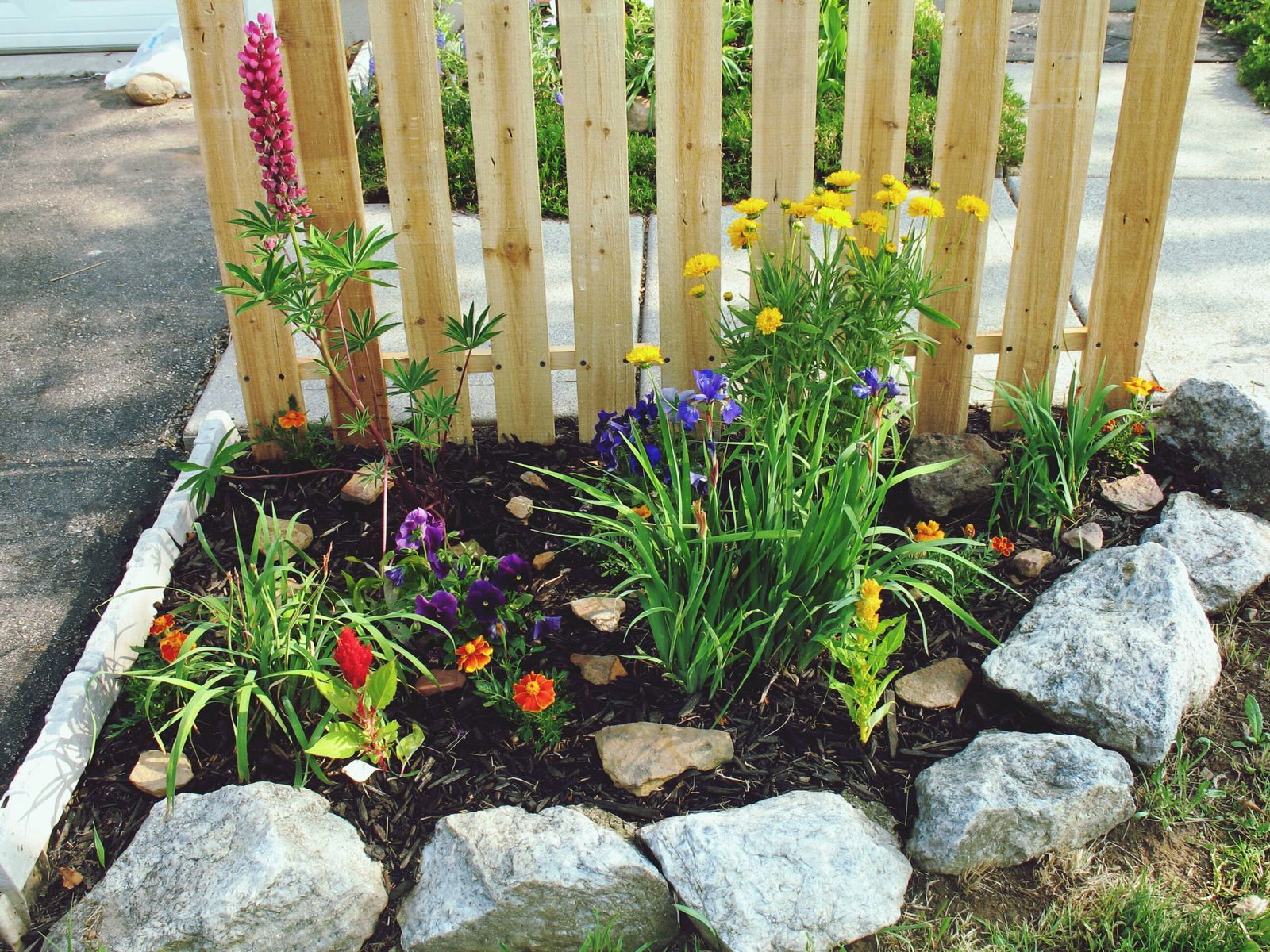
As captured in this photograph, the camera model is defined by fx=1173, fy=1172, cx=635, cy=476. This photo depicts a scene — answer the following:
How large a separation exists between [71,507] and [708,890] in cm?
232

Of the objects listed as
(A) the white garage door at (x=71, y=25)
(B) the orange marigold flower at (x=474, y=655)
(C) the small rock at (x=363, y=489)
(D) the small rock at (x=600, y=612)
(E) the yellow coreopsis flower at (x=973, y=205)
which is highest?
(A) the white garage door at (x=71, y=25)

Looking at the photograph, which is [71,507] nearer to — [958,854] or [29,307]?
[29,307]

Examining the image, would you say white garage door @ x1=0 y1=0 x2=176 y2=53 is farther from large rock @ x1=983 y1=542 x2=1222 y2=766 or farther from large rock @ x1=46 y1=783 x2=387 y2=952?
large rock @ x1=983 y1=542 x2=1222 y2=766

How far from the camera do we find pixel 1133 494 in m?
3.33

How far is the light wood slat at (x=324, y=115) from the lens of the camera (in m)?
3.01

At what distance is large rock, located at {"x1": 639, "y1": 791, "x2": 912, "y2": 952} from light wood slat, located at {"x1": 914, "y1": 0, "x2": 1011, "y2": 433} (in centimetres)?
155

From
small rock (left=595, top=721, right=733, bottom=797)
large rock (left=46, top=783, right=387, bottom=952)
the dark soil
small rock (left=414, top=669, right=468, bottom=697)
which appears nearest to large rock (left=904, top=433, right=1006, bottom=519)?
the dark soil

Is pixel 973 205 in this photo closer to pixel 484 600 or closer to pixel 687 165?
pixel 687 165

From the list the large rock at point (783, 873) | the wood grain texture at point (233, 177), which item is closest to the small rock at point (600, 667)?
the large rock at point (783, 873)

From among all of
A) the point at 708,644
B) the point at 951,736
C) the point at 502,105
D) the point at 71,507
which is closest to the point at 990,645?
the point at 951,736

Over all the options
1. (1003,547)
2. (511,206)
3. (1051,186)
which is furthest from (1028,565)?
(511,206)

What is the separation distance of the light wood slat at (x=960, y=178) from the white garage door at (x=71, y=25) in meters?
6.21

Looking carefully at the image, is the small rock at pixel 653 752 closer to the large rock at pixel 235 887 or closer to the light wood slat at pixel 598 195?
the large rock at pixel 235 887

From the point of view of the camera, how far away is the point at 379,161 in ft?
18.0
